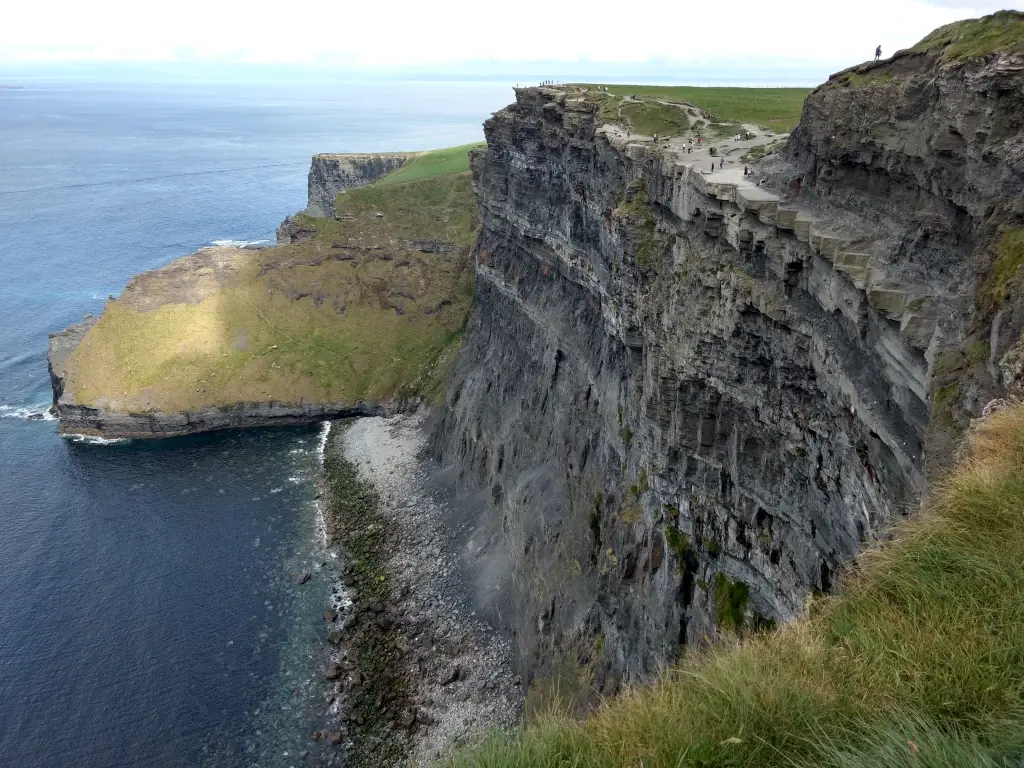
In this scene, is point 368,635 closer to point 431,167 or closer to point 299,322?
point 299,322

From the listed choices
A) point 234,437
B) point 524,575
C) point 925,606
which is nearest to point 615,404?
point 524,575

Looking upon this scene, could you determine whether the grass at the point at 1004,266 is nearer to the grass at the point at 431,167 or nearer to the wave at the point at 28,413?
the wave at the point at 28,413

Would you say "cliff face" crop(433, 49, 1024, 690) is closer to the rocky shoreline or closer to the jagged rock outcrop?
the rocky shoreline

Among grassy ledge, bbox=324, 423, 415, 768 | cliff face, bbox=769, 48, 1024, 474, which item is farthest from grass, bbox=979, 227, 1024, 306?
grassy ledge, bbox=324, 423, 415, 768

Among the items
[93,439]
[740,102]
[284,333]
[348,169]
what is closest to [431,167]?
[348,169]

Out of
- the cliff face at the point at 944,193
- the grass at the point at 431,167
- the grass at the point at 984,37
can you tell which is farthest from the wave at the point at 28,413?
the grass at the point at 984,37

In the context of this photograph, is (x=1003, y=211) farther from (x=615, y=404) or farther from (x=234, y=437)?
(x=234, y=437)

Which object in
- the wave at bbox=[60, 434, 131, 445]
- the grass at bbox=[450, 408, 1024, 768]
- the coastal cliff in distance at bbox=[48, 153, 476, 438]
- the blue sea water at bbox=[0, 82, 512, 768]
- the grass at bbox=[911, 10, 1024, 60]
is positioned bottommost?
the blue sea water at bbox=[0, 82, 512, 768]
